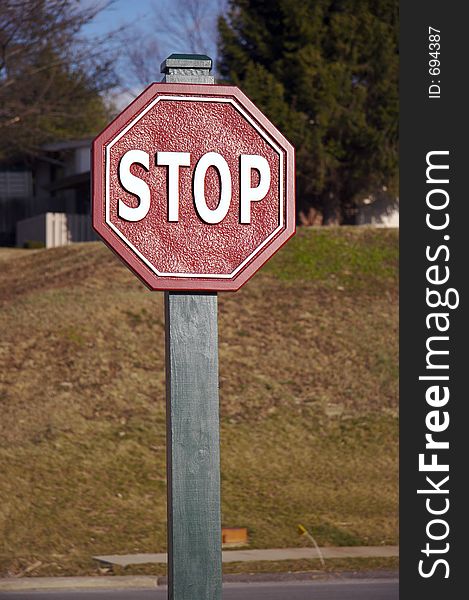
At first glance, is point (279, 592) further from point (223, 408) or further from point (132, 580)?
point (223, 408)

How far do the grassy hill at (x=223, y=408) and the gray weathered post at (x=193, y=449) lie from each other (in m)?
7.37

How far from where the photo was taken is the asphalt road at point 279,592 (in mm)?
9398

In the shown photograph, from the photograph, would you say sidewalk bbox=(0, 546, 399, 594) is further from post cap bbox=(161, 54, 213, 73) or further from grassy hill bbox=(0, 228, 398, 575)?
post cap bbox=(161, 54, 213, 73)

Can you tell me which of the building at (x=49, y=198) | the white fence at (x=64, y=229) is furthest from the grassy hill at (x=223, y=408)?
the building at (x=49, y=198)

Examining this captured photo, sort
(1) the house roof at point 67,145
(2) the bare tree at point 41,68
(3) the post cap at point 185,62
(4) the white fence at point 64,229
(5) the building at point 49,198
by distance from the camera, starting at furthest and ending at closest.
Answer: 1. (1) the house roof at point 67,145
2. (5) the building at point 49,198
3. (4) the white fence at point 64,229
4. (2) the bare tree at point 41,68
5. (3) the post cap at point 185,62

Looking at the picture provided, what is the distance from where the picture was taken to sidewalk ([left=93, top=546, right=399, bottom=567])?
11.1 m

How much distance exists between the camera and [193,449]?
12.9 feet

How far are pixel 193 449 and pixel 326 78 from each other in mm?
27442

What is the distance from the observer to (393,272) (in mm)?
23844

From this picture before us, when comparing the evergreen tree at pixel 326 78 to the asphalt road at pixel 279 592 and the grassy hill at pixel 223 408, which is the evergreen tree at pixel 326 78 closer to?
the grassy hill at pixel 223 408

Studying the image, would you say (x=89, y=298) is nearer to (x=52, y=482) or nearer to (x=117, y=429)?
(x=117, y=429)

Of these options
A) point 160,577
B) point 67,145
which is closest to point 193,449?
point 160,577

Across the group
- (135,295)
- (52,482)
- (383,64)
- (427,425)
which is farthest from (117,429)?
(383,64)

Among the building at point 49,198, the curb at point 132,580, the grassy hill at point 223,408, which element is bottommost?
the curb at point 132,580
